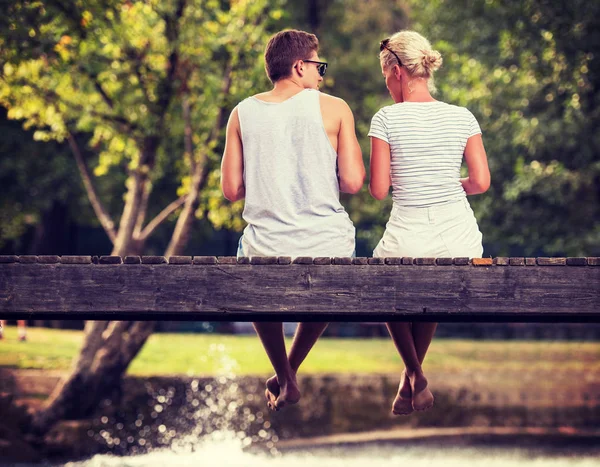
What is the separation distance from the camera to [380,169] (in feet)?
15.9

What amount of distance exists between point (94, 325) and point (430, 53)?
10215 millimetres

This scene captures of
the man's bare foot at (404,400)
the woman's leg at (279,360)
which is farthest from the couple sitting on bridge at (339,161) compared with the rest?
the woman's leg at (279,360)

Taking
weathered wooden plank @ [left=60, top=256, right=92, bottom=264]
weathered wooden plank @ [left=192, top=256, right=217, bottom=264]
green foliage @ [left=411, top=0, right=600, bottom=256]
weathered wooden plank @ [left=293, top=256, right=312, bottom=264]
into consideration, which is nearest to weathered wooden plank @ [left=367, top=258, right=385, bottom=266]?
weathered wooden plank @ [left=293, top=256, right=312, bottom=264]

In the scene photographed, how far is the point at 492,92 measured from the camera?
18812 millimetres

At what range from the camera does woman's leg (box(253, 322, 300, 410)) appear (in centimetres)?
516

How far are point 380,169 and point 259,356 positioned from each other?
1361 cm

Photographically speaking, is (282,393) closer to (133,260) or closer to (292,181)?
(292,181)

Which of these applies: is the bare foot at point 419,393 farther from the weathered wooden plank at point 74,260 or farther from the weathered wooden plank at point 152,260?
the weathered wooden plank at point 74,260

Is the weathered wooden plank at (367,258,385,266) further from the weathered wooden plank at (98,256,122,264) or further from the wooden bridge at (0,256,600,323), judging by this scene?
the weathered wooden plank at (98,256,122,264)

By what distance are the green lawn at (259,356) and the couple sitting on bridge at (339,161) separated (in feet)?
38.5

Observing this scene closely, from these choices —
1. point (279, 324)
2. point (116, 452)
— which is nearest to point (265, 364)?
point (116, 452)

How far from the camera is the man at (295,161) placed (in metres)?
4.89

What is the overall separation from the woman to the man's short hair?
0.40m

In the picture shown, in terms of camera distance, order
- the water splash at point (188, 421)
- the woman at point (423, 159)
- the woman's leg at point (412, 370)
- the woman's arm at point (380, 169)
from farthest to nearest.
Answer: the water splash at point (188, 421) < the woman's leg at point (412, 370) < the woman at point (423, 159) < the woman's arm at point (380, 169)
